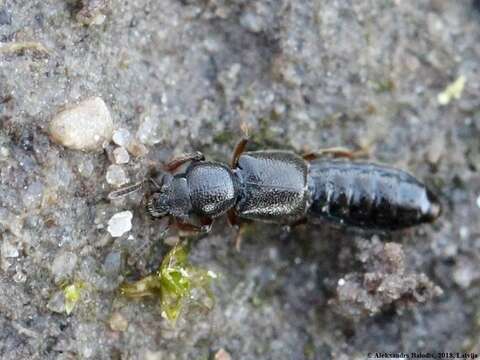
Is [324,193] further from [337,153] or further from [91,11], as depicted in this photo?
[91,11]

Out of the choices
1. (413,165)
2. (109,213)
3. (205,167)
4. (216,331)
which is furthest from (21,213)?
(413,165)

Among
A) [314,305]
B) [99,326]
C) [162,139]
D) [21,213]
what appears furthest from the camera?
[314,305]

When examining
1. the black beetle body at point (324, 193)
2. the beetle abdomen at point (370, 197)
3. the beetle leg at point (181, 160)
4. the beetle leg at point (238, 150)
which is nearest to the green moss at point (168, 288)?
the black beetle body at point (324, 193)

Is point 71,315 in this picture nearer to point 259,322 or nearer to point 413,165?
point 259,322

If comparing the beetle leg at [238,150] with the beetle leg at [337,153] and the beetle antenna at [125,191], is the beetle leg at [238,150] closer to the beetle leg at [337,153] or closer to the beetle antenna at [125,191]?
the beetle leg at [337,153]

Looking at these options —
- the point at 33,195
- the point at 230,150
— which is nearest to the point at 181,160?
the point at 230,150

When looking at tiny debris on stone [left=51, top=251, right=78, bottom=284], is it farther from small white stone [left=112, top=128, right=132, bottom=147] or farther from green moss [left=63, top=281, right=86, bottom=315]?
small white stone [left=112, top=128, right=132, bottom=147]

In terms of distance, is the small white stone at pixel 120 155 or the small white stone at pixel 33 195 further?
the small white stone at pixel 120 155
